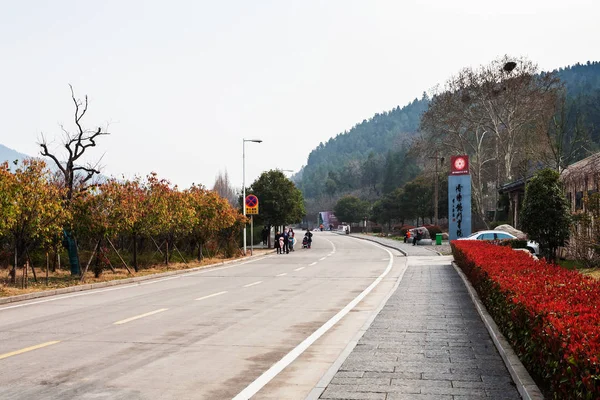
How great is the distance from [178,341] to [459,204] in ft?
125

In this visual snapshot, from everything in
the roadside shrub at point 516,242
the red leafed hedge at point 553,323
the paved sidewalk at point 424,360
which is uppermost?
the red leafed hedge at point 553,323

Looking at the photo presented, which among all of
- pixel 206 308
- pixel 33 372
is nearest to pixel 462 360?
pixel 33 372

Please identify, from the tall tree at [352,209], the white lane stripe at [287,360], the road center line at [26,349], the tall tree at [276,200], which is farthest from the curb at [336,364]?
the tall tree at [352,209]

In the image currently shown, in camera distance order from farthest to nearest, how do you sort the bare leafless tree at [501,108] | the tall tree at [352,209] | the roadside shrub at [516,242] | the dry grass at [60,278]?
the tall tree at [352,209] < the bare leafless tree at [501,108] < the roadside shrub at [516,242] < the dry grass at [60,278]

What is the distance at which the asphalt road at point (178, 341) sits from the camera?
7082 millimetres

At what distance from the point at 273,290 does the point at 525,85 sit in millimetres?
41647

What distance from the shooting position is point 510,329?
27.6ft

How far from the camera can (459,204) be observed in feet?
149

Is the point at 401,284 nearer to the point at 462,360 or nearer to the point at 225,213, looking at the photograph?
the point at 462,360

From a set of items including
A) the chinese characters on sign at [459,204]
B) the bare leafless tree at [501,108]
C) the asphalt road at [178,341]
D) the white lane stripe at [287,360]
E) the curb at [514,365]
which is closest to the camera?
the curb at [514,365]

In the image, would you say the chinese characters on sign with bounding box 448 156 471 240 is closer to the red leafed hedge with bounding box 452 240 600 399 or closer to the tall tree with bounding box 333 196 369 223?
the red leafed hedge with bounding box 452 240 600 399

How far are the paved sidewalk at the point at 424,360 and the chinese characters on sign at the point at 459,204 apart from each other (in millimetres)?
32188

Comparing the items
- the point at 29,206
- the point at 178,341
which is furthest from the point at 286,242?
the point at 178,341

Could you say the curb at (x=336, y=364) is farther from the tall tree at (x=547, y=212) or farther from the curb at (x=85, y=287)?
the tall tree at (x=547, y=212)
